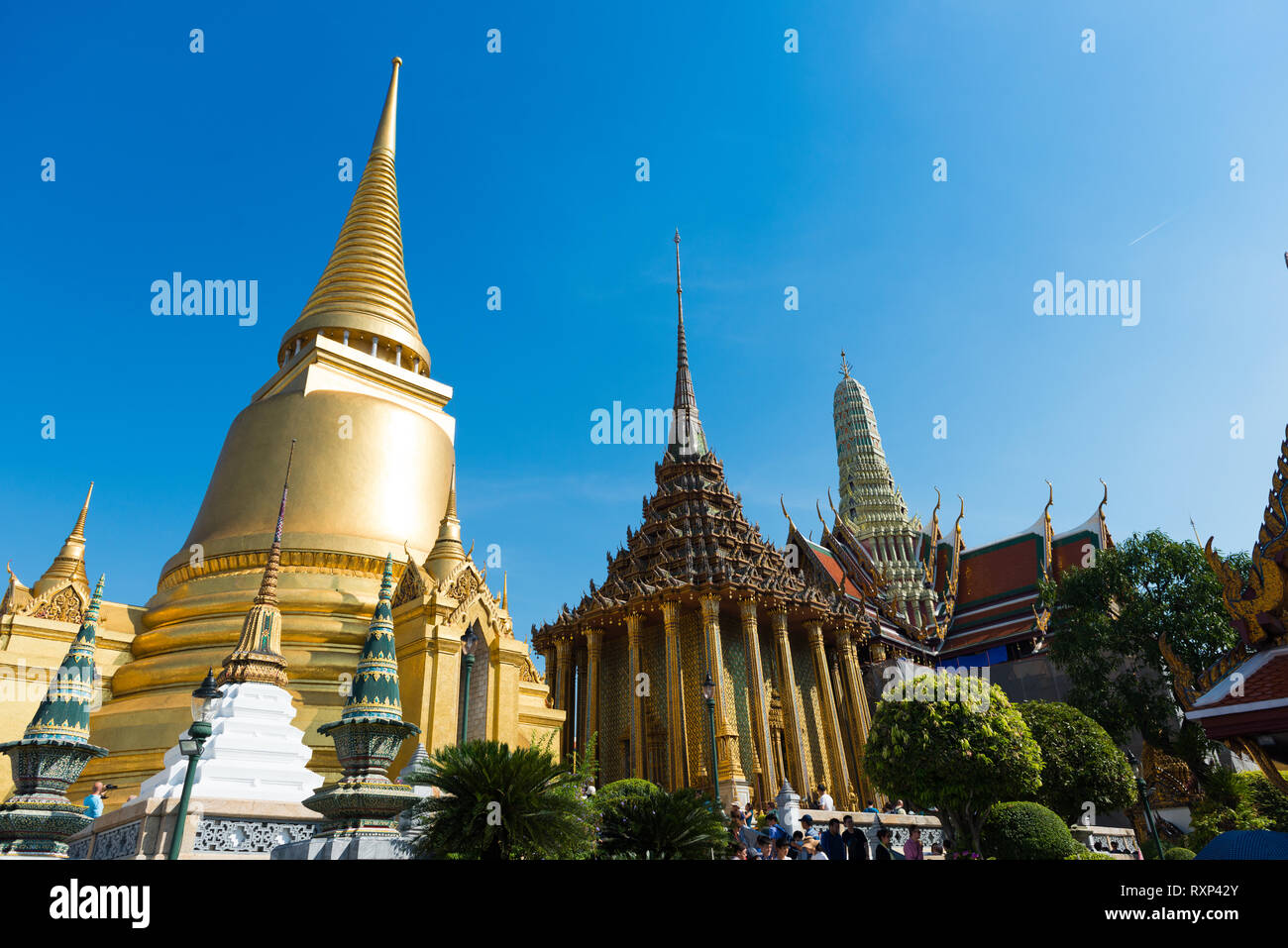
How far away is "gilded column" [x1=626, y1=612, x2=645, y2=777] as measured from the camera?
91.3 feet

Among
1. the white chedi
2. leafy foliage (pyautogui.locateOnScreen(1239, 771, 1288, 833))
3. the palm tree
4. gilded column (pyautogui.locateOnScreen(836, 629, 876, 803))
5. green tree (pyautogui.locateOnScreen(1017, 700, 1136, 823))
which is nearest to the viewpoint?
the palm tree

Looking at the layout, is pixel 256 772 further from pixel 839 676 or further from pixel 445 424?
pixel 839 676

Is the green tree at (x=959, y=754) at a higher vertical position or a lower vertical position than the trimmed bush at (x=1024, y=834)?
higher

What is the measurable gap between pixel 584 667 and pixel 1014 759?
2019 cm

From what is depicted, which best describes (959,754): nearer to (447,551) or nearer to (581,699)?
(447,551)

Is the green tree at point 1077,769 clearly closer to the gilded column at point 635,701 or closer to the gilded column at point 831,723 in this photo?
the gilded column at point 831,723

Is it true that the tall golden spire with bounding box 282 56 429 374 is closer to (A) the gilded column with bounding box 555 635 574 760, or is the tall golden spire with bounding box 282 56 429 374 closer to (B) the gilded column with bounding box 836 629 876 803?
(A) the gilded column with bounding box 555 635 574 760

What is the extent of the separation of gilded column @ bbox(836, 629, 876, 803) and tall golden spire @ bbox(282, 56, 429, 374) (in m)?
19.6

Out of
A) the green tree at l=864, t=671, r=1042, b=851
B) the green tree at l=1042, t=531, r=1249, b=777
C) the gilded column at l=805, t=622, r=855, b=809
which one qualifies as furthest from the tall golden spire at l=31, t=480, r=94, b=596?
the green tree at l=1042, t=531, r=1249, b=777

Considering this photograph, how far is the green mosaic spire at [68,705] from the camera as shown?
8289 millimetres

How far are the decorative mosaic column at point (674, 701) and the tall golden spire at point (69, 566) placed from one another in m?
17.0

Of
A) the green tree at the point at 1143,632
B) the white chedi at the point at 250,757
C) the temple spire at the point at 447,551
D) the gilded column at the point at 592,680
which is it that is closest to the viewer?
the white chedi at the point at 250,757

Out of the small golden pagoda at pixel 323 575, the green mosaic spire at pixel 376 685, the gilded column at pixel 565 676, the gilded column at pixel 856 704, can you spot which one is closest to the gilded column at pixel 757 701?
the gilded column at pixel 856 704
